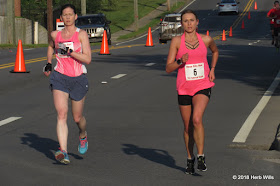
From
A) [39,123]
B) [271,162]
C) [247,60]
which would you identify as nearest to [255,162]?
[271,162]

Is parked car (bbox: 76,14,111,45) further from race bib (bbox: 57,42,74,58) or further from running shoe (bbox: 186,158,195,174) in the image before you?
running shoe (bbox: 186,158,195,174)

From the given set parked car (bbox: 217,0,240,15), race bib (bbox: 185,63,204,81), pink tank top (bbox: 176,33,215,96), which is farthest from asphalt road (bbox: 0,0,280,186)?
parked car (bbox: 217,0,240,15)

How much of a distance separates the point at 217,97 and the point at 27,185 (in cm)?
894

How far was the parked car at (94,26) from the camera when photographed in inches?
1720

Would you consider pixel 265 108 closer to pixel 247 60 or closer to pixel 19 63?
pixel 19 63

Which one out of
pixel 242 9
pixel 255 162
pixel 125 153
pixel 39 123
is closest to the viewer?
pixel 255 162

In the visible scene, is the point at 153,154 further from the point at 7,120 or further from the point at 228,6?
the point at 228,6

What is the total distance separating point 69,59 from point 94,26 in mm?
35198

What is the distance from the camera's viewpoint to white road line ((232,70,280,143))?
10.5 m

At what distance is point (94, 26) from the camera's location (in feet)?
144

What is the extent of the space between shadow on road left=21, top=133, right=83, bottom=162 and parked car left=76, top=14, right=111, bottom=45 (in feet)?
108

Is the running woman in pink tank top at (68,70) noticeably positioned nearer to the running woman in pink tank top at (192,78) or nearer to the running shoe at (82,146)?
the running shoe at (82,146)

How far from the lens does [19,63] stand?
73.3ft

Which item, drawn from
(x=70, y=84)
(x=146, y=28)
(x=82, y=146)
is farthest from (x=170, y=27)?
(x=70, y=84)
